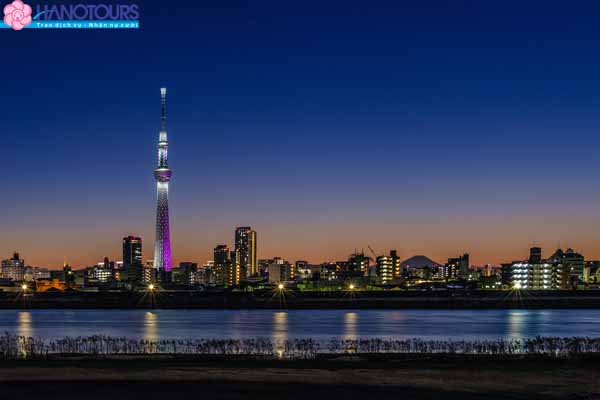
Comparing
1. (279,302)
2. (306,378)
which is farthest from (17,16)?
(279,302)

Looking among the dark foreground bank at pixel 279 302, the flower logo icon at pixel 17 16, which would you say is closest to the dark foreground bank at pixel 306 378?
the flower logo icon at pixel 17 16

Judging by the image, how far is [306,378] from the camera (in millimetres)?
29016

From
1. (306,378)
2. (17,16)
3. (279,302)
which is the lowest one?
(279,302)

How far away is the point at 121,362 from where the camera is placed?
1367 inches

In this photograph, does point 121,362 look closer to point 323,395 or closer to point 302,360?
point 302,360

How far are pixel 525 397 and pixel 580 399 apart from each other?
1661 millimetres

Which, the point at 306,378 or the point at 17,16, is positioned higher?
the point at 17,16

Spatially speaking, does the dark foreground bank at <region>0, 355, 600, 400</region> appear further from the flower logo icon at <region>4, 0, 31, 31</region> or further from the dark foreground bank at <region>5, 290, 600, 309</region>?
the dark foreground bank at <region>5, 290, 600, 309</region>

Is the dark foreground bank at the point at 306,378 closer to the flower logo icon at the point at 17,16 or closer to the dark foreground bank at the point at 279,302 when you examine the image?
the flower logo icon at the point at 17,16

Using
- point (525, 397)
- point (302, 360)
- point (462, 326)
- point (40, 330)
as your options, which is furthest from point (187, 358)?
point (462, 326)

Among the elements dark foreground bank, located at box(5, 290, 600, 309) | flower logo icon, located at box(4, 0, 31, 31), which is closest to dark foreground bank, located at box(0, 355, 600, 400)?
flower logo icon, located at box(4, 0, 31, 31)

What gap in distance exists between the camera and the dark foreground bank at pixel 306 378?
25.9m

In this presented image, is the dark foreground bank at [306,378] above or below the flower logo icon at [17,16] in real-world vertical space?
below

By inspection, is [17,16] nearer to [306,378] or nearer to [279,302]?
[306,378]
